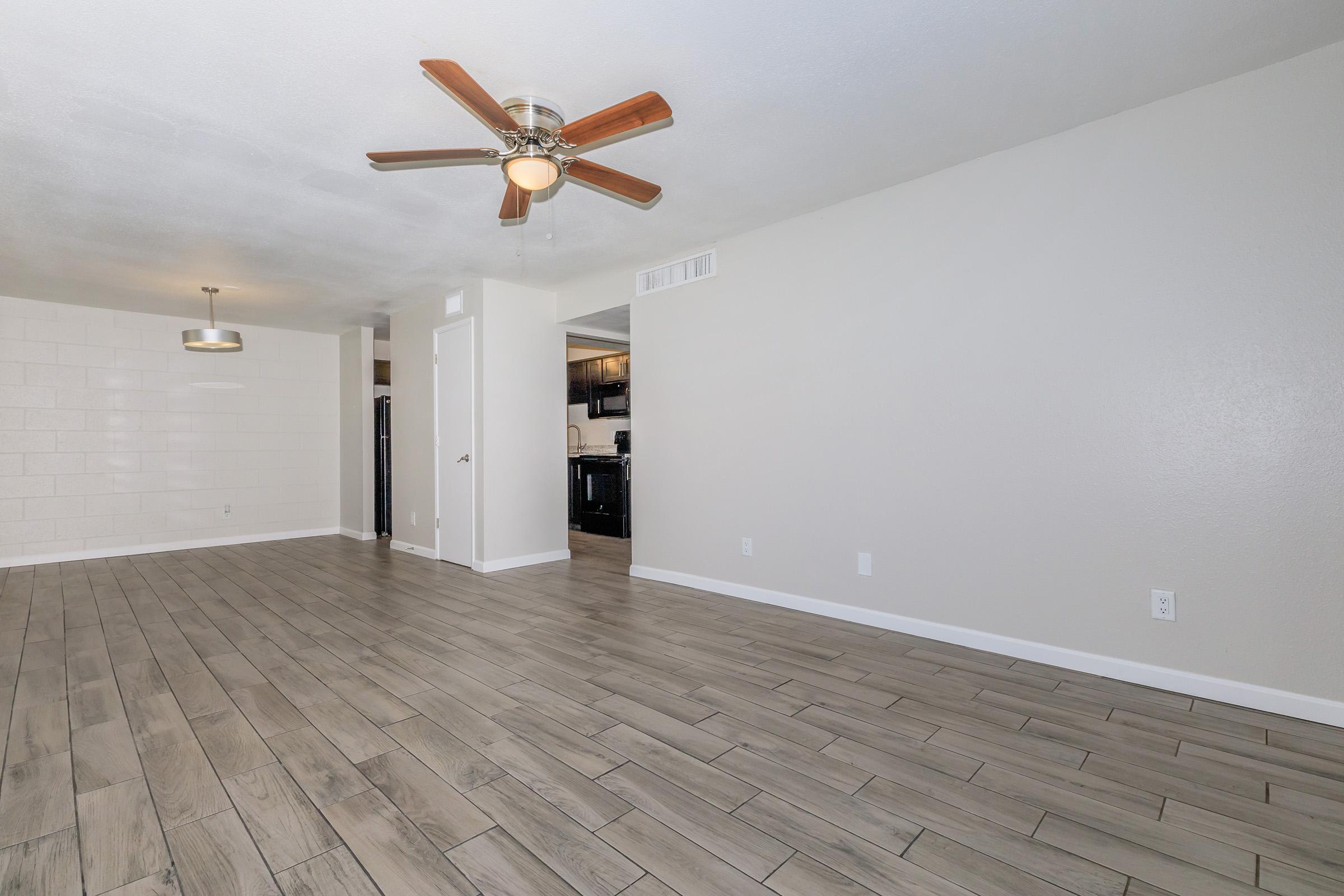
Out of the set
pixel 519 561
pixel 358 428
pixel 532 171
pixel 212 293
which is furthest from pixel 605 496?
pixel 532 171

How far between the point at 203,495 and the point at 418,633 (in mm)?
4977

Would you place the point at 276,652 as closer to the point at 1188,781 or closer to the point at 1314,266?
the point at 1188,781

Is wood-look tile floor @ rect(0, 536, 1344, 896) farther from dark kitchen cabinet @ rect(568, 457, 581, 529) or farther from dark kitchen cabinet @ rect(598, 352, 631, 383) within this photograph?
dark kitchen cabinet @ rect(598, 352, 631, 383)

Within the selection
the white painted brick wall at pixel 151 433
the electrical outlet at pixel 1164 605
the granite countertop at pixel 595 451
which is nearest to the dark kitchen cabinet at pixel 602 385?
the granite countertop at pixel 595 451

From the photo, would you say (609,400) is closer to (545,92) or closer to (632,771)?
(545,92)

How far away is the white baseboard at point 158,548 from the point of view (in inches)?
226

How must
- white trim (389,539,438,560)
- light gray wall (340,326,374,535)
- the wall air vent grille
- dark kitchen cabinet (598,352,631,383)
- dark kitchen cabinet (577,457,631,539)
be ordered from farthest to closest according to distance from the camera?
dark kitchen cabinet (598,352,631,383), dark kitchen cabinet (577,457,631,539), light gray wall (340,326,374,535), white trim (389,539,438,560), the wall air vent grille

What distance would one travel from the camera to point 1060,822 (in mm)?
1681

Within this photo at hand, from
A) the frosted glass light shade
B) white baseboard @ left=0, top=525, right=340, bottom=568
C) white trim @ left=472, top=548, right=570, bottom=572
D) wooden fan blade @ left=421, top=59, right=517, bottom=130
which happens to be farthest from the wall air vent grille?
white baseboard @ left=0, top=525, right=340, bottom=568

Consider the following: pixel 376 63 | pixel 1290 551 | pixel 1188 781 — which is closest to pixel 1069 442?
pixel 1290 551

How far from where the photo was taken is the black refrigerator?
7.35m

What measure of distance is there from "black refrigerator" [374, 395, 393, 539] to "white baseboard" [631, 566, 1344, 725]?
5232 millimetres

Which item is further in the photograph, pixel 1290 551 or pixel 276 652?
pixel 276 652

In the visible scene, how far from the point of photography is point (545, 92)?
2465mm
